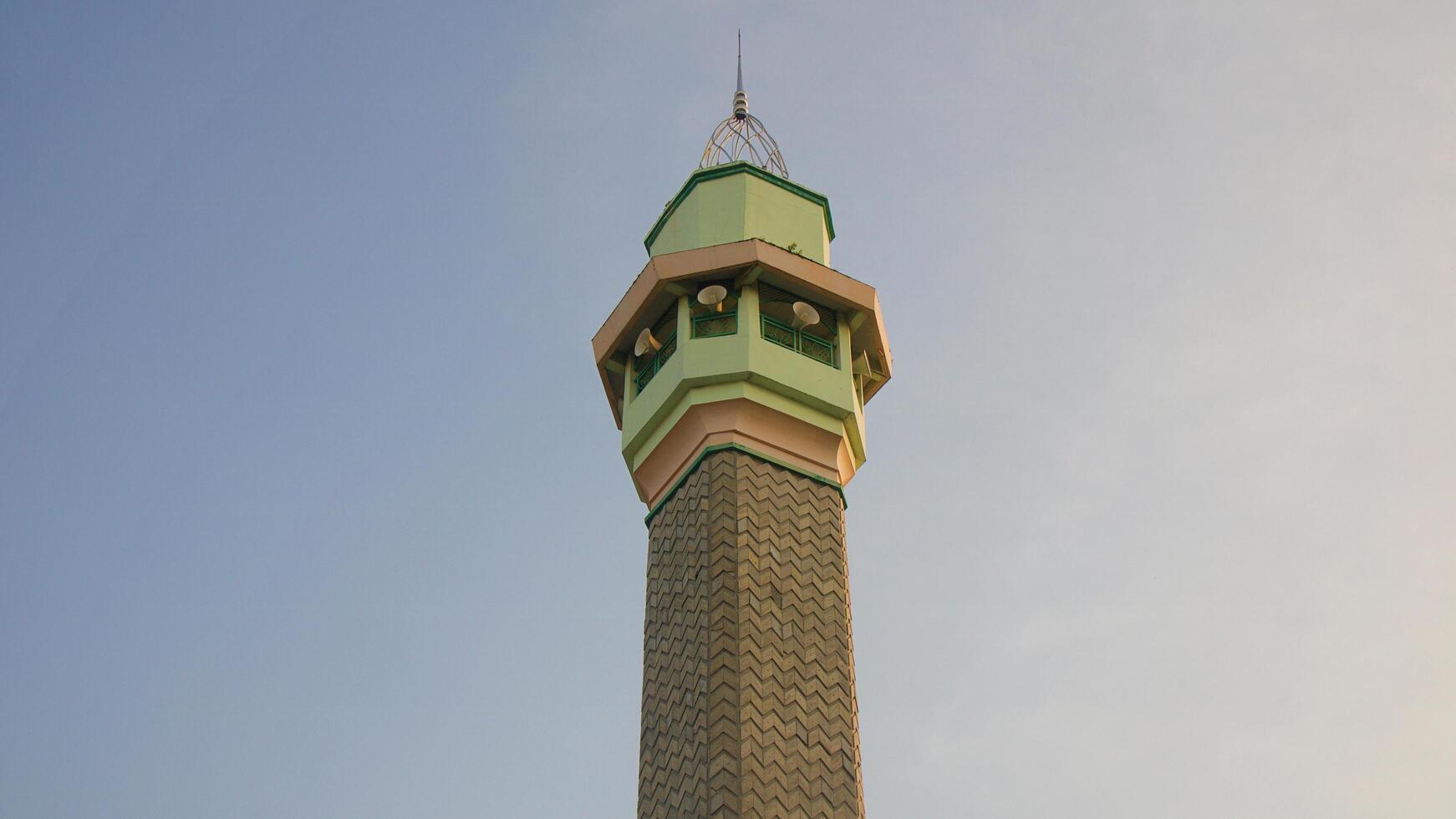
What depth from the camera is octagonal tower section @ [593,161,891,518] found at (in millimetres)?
15336

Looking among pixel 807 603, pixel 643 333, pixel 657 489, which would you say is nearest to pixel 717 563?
pixel 807 603

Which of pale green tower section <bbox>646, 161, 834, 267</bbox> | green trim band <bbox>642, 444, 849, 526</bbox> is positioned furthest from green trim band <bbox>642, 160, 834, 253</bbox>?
green trim band <bbox>642, 444, 849, 526</bbox>

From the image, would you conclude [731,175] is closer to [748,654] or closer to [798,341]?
[798,341]

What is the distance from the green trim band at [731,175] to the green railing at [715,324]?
6.20 feet

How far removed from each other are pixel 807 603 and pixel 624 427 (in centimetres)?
317

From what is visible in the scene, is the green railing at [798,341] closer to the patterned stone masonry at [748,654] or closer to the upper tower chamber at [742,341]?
the upper tower chamber at [742,341]

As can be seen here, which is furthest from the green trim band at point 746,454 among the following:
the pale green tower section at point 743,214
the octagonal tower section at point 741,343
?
the pale green tower section at point 743,214

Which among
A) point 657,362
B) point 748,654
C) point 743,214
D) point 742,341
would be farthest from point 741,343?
point 748,654

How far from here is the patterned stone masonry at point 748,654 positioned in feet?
41.7

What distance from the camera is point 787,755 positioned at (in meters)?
12.8

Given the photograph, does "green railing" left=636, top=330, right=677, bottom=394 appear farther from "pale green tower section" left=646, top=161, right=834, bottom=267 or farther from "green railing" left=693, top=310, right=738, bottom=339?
"pale green tower section" left=646, top=161, right=834, bottom=267

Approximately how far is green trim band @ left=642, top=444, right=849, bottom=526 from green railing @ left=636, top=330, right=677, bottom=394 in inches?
54.4

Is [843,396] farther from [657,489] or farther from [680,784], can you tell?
[680,784]

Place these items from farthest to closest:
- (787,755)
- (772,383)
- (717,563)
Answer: (772,383) → (717,563) → (787,755)
